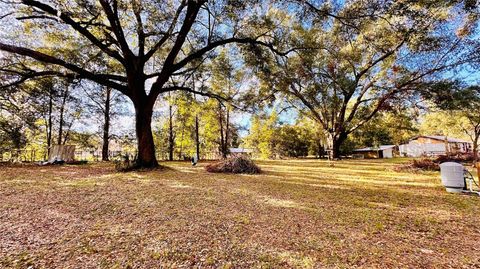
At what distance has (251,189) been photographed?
4547 millimetres

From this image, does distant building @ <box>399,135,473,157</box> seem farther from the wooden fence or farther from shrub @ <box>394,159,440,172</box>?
the wooden fence

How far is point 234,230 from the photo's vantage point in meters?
2.34

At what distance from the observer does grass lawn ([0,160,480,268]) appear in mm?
1736

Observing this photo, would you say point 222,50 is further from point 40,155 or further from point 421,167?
point 40,155

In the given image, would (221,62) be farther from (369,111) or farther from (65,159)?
(369,111)

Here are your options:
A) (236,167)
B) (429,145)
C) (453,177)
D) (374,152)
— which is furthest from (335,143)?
(429,145)

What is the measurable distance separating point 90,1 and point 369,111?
15244 millimetres

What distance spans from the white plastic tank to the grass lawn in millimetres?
511

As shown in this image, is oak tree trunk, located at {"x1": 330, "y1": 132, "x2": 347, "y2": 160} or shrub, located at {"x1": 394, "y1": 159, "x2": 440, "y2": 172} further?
oak tree trunk, located at {"x1": 330, "y1": 132, "x2": 347, "y2": 160}

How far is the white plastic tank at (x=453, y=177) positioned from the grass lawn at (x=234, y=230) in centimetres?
51

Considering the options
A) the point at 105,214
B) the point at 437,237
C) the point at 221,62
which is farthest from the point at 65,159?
the point at 437,237

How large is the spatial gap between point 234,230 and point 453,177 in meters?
4.85

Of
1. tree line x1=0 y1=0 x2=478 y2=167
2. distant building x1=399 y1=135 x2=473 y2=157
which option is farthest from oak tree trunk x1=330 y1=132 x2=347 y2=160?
distant building x1=399 y1=135 x2=473 y2=157

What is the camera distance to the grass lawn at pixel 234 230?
1736 mm
